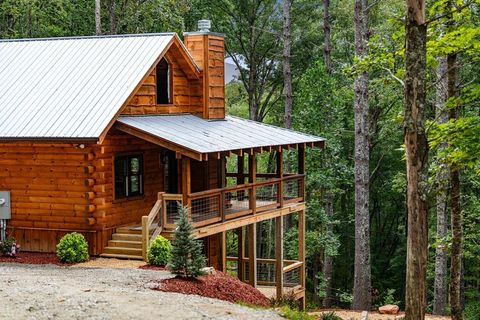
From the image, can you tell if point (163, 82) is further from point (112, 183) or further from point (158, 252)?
point (158, 252)

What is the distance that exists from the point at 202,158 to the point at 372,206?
2850 cm

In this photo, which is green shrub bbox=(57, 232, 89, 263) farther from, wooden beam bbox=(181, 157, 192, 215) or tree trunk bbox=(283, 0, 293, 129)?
tree trunk bbox=(283, 0, 293, 129)

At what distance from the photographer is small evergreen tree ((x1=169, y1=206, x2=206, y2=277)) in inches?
692

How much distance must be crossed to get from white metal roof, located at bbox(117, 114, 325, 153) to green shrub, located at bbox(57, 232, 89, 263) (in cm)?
322

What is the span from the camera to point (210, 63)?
1046 inches

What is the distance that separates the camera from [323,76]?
3275 cm

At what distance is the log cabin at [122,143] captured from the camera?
21.5m

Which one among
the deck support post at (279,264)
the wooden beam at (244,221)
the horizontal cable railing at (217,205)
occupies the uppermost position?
the horizontal cable railing at (217,205)

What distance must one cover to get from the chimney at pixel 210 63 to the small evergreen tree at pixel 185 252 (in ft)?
29.5

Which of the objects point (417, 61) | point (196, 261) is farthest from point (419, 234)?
point (196, 261)

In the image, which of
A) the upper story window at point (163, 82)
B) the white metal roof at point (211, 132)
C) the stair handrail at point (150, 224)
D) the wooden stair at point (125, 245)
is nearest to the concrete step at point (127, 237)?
the wooden stair at point (125, 245)

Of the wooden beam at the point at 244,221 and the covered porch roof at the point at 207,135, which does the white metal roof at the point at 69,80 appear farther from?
the wooden beam at the point at 244,221

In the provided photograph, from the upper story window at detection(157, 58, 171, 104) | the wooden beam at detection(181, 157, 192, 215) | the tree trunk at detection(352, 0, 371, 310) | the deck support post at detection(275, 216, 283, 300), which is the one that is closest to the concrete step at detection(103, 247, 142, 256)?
the wooden beam at detection(181, 157, 192, 215)

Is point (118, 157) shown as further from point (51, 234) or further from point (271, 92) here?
point (271, 92)
